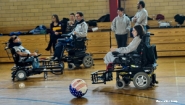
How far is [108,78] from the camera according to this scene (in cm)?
613

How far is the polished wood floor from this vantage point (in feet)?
16.8

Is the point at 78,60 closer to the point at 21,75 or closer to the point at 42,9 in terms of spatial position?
the point at 21,75

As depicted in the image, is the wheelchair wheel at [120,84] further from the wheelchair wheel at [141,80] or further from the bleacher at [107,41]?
the bleacher at [107,41]

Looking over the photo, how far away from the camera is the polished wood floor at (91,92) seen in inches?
201

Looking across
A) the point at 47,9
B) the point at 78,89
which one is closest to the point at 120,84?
the point at 78,89

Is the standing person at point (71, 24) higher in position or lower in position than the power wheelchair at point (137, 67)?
higher

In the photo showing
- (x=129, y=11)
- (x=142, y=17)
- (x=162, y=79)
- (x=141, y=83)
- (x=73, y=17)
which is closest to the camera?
(x=141, y=83)

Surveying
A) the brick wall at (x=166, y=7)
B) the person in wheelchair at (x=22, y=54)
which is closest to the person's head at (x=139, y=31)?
the person in wheelchair at (x=22, y=54)

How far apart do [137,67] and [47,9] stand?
20.3ft

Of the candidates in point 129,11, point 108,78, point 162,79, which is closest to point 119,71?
point 108,78

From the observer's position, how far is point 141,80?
5.81 m

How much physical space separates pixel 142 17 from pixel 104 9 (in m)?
2.98

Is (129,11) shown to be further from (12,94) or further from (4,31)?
(12,94)

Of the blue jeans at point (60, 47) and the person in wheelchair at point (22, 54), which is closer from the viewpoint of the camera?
the person in wheelchair at point (22, 54)
